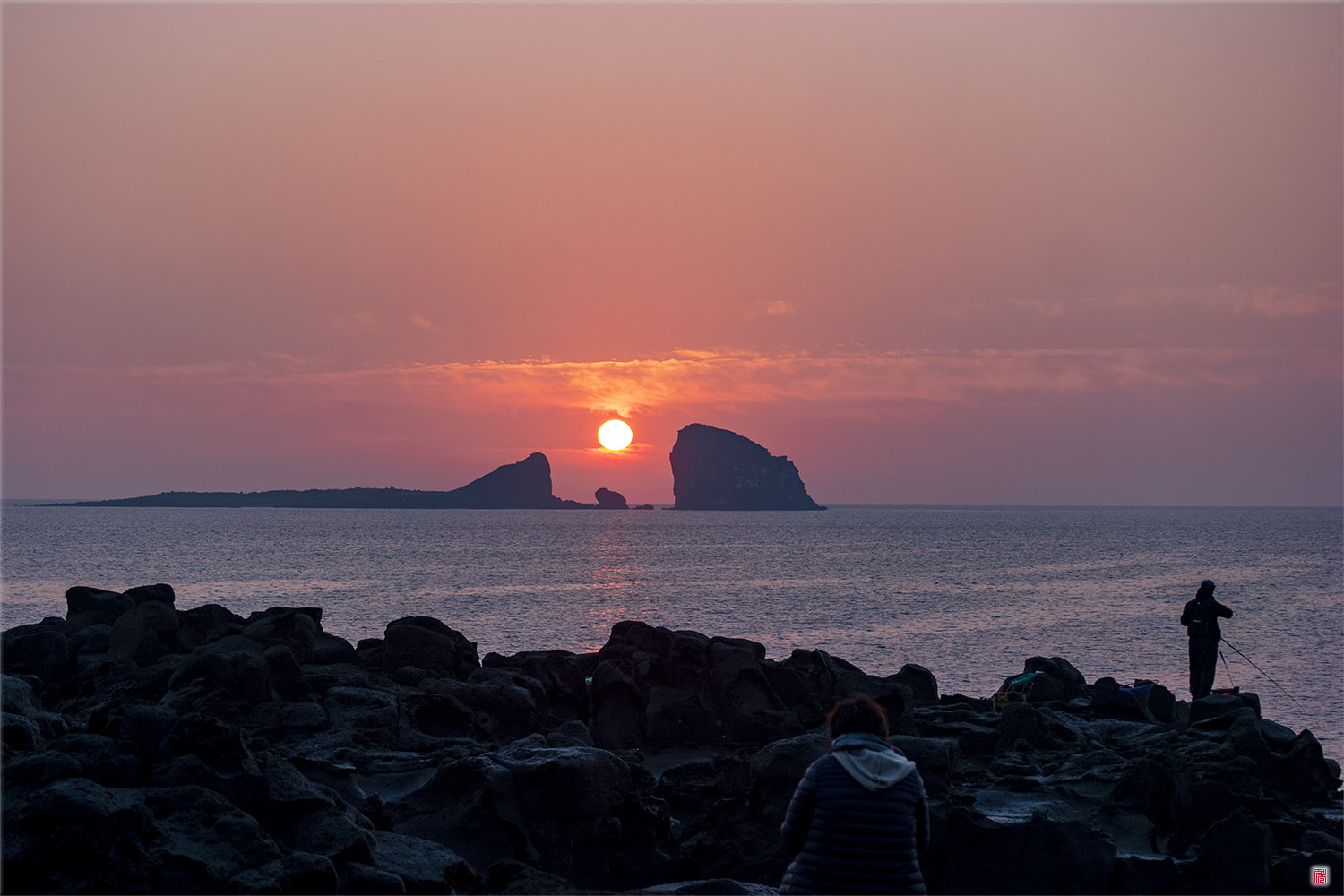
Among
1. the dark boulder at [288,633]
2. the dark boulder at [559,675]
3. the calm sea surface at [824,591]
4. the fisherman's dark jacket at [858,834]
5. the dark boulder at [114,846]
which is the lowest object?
the calm sea surface at [824,591]

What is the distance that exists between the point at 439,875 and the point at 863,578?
73815 mm

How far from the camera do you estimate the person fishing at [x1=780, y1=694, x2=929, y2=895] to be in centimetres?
588

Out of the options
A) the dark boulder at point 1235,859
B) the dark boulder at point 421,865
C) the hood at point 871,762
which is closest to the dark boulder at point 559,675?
the dark boulder at point 421,865

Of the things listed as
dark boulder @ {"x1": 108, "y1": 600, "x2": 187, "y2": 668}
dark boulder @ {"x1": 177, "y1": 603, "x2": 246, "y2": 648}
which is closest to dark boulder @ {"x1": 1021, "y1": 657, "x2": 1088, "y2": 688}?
dark boulder @ {"x1": 177, "y1": 603, "x2": 246, "y2": 648}

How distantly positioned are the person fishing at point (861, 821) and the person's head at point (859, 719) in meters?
0.05

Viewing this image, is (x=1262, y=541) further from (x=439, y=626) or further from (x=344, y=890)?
(x=344, y=890)

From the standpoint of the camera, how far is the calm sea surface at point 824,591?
42438 millimetres

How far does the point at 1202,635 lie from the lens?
21891 mm

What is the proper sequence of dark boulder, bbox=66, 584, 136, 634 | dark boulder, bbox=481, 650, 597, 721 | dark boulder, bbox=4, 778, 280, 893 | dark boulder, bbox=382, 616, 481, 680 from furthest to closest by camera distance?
1. dark boulder, bbox=66, 584, 136, 634
2. dark boulder, bbox=481, 650, 597, 721
3. dark boulder, bbox=382, 616, 481, 680
4. dark boulder, bbox=4, 778, 280, 893

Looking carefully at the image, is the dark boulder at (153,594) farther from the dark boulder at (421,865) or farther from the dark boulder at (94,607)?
the dark boulder at (421,865)

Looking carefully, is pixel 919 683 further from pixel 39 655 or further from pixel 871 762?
pixel 871 762

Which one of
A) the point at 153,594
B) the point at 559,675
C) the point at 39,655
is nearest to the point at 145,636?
the point at 39,655

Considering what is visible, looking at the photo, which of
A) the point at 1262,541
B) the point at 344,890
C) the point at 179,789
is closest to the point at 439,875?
the point at 344,890

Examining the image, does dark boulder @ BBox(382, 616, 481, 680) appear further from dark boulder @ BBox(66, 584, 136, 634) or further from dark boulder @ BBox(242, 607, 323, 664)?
dark boulder @ BBox(66, 584, 136, 634)
